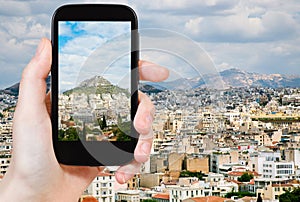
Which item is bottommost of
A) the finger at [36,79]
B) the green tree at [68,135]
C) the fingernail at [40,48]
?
the green tree at [68,135]

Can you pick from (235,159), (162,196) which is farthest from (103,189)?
(235,159)

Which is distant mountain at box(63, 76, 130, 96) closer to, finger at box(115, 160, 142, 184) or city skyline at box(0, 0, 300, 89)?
finger at box(115, 160, 142, 184)

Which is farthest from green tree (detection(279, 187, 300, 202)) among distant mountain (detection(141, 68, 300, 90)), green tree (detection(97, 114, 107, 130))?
green tree (detection(97, 114, 107, 130))

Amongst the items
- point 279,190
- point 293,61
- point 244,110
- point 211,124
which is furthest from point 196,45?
point 293,61

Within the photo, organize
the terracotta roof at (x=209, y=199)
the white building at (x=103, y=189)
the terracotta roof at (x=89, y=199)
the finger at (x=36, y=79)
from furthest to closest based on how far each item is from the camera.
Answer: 1. the white building at (x=103, y=189)
2. the terracotta roof at (x=89, y=199)
3. the terracotta roof at (x=209, y=199)
4. the finger at (x=36, y=79)

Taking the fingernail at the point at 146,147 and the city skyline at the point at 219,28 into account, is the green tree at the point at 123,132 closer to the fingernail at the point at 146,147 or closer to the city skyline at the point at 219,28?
the fingernail at the point at 146,147

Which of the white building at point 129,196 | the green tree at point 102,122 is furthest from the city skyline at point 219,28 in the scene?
the green tree at point 102,122
